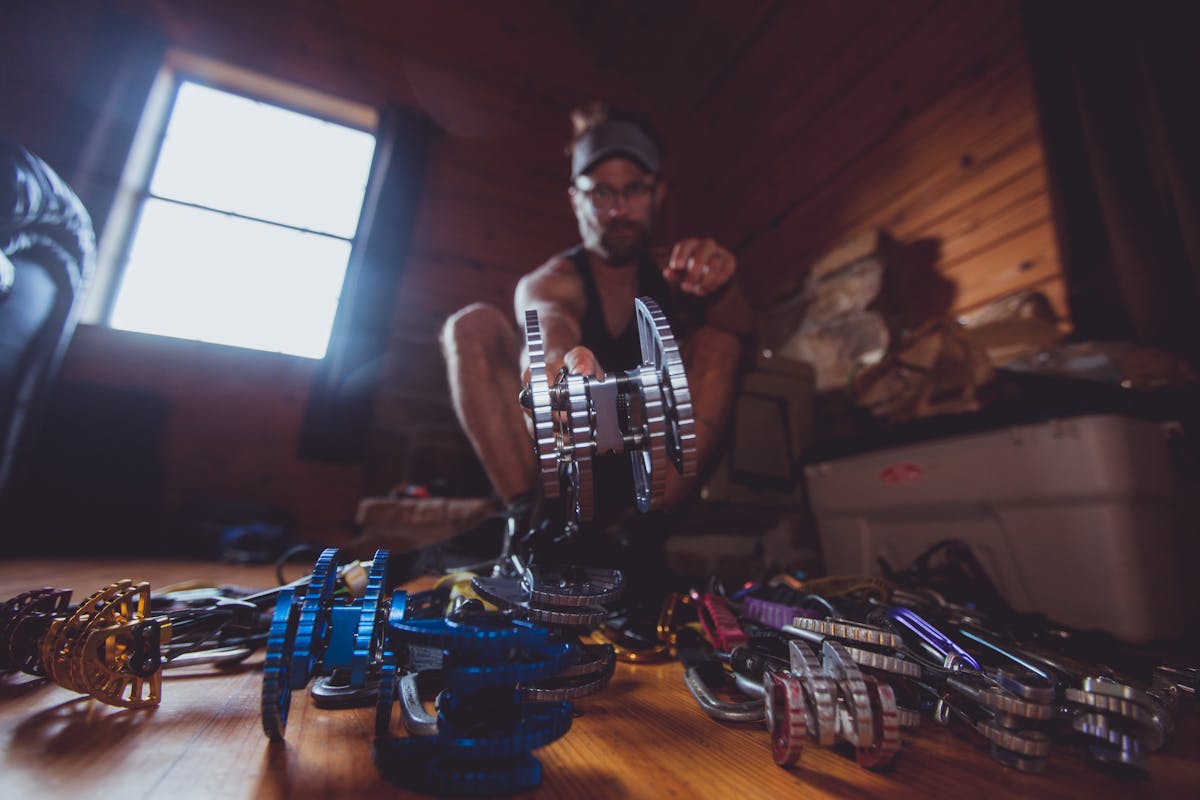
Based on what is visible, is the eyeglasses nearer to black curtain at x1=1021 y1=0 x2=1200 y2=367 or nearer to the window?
black curtain at x1=1021 y1=0 x2=1200 y2=367

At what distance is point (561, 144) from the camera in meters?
3.85

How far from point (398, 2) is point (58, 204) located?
10.6 ft

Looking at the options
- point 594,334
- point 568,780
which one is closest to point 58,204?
point 594,334

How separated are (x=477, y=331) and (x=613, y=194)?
665 millimetres

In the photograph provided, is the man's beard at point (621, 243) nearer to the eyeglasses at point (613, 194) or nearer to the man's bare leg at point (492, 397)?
the eyeglasses at point (613, 194)

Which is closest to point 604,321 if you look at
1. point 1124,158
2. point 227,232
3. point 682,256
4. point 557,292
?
point 557,292

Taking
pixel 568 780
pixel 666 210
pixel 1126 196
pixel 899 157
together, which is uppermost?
pixel 666 210

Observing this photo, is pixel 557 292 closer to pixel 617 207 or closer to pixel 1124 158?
pixel 617 207

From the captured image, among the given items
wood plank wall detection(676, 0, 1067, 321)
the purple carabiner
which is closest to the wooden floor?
the purple carabiner

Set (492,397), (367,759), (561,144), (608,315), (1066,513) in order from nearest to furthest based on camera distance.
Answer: (367,759), (1066,513), (492,397), (608,315), (561,144)

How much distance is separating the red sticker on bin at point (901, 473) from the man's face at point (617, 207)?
1.07 m

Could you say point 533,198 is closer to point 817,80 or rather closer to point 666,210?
point 666,210

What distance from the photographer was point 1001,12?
1982 mm

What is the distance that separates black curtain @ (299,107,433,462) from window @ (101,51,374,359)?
0.50 ft
